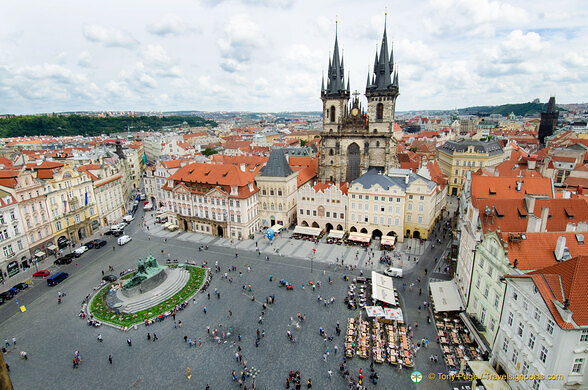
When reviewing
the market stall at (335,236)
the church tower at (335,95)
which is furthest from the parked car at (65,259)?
the church tower at (335,95)

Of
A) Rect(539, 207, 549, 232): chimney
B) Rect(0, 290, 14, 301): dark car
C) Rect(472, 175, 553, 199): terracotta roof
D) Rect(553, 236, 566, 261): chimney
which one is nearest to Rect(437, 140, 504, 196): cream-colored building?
Rect(472, 175, 553, 199): terracotta roof

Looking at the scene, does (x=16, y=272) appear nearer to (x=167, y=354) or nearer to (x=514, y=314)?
(x=167, y=354)

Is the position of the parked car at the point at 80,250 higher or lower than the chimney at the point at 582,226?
lower

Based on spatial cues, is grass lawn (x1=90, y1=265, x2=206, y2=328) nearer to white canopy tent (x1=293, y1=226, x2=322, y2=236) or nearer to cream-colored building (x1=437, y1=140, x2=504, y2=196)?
white canopy tent (x1=293, y1=226, x2=322, y2=236)

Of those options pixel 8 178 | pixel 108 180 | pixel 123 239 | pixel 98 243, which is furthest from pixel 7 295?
pixel 108 180

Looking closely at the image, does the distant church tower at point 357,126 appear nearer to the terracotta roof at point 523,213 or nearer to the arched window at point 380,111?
the arched window at point 380,111

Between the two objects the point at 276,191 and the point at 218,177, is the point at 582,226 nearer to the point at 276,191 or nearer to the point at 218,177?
the point at 276,191
